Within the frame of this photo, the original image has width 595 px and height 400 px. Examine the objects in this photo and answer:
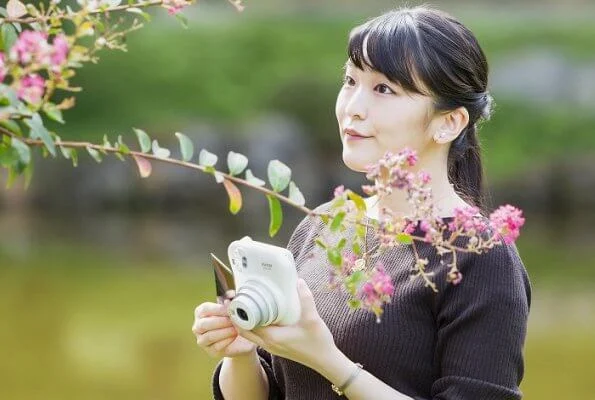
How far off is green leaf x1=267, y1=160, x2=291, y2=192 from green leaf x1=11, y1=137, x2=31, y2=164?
242 mm

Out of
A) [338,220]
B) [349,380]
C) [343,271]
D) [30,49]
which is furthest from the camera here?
[349,380]

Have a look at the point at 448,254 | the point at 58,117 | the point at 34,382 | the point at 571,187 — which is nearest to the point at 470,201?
the point at 448,254

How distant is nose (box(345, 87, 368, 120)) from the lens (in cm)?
162

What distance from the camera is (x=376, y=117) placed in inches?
63.8

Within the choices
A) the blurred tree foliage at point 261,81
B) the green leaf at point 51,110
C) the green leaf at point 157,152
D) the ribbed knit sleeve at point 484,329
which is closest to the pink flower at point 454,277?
the ribbed knit sleeve at point 484,329

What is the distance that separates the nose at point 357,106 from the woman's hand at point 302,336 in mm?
292

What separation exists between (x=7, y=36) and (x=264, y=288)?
421 millimetres

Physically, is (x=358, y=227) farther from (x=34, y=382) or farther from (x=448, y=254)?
(x=34, y=382)

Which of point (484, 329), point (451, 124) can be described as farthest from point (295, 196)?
point (451, 124)

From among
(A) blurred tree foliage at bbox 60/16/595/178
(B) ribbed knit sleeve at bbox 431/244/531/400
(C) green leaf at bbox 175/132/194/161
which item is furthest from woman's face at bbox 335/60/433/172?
(A) blurred tree foliage at bbox 60/16/595/178

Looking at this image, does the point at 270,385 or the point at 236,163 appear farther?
the point at 270,385

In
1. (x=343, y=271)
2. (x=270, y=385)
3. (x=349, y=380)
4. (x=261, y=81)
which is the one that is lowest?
(x=261, y=81)

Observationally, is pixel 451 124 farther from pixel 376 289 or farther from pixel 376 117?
Result: pixel 376 289

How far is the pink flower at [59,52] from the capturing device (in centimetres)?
107
